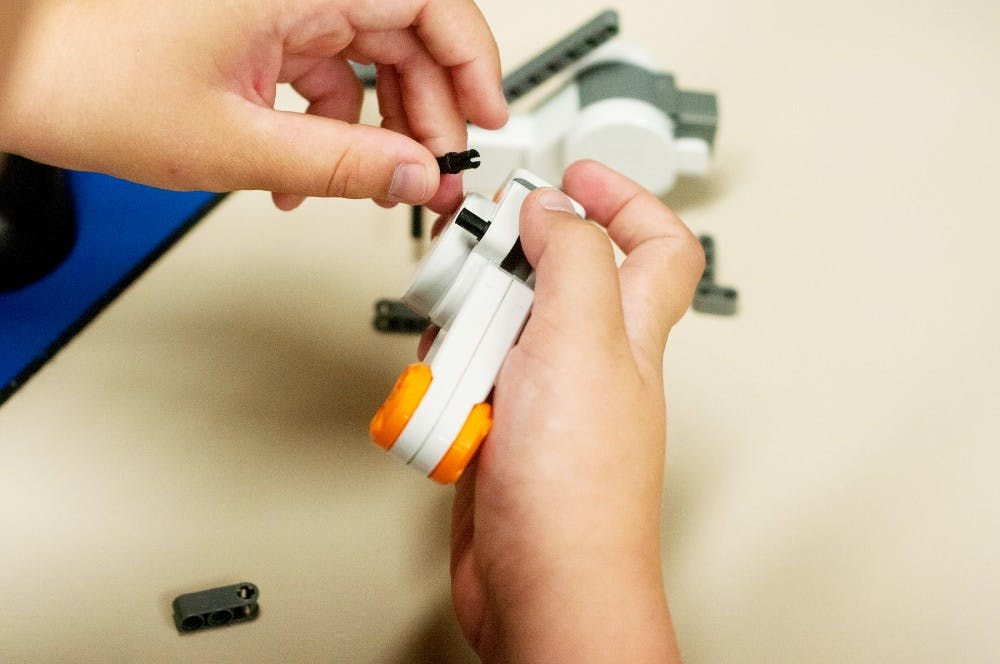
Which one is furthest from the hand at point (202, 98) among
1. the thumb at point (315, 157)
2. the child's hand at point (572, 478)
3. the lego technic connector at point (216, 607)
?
the lego technic connector at point (216, 607)

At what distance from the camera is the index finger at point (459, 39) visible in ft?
1.75

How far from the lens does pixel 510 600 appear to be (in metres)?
0.44

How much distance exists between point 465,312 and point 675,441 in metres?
0.26

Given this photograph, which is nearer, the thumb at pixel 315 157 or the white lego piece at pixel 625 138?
the thumb at pixel 315 157

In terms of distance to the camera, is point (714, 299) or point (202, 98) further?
point (714, 299)

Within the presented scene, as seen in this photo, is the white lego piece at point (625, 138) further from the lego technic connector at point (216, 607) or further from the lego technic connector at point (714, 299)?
the lego technic connector at point (216, 607)

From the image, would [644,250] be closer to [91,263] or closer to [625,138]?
[625,138]

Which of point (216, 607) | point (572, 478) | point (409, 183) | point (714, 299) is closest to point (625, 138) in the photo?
point (714, 299)

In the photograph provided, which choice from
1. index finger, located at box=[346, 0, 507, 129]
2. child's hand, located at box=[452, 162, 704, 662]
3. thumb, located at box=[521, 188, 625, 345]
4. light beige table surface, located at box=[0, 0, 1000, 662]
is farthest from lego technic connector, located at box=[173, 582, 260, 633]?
index finger, located at box=[346, 0, 507, 129]

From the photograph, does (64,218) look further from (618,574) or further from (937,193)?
(937,193)

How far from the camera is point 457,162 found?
20.9 inches

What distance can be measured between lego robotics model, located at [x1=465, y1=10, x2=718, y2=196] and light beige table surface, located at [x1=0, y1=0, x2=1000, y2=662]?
7 centimetres

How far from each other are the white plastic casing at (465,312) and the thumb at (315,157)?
1.9 inches

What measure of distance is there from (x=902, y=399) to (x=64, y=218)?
0.71 m
